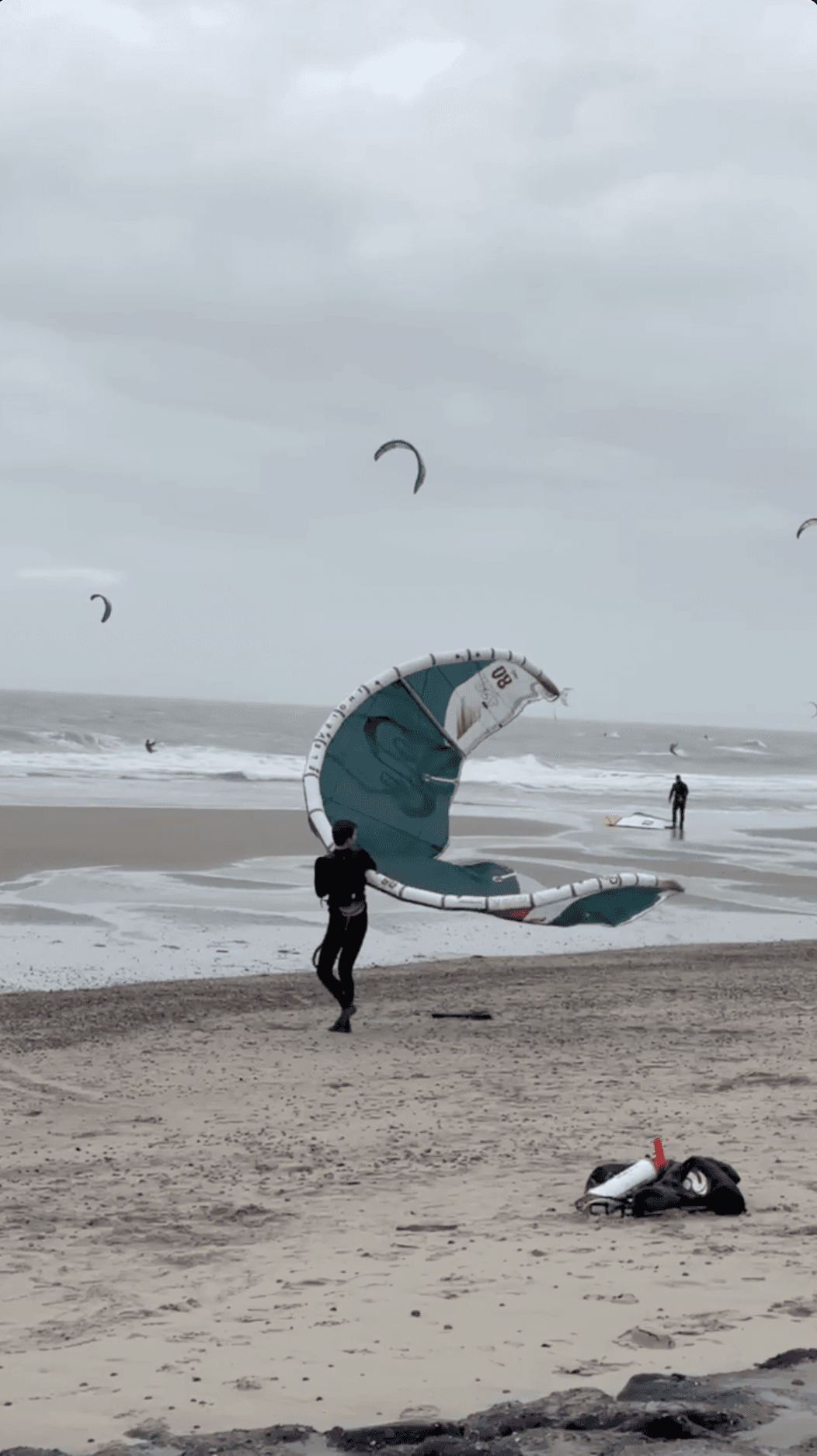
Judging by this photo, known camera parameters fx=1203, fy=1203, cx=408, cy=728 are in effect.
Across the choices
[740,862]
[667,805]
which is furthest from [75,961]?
[667,805]

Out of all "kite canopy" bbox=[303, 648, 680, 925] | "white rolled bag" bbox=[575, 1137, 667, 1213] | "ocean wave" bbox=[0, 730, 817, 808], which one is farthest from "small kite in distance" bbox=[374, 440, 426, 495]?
"ocean wave" bbox=[0, 730, 817, 808]

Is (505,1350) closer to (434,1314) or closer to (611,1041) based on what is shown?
(434,1314)

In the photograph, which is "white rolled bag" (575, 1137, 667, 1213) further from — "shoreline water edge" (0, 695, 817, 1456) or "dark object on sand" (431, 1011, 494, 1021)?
"dark object on sand" (431, 1011, 494, 1021)

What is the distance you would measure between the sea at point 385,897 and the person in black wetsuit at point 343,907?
2732mm

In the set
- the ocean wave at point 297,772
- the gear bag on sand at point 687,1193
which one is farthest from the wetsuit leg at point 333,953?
the ocean wave at point 297,772

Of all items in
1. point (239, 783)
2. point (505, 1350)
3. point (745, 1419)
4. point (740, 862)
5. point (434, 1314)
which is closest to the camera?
point (745, 1419)

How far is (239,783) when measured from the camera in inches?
1481

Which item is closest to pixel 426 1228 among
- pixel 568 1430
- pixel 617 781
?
pixel 568 1430

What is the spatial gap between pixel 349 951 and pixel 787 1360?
17.4ft

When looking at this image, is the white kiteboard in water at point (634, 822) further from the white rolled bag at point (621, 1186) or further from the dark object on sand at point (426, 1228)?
the dark object on sand at point (426, 1228)

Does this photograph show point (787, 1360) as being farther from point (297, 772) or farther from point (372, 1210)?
point (297, 772)

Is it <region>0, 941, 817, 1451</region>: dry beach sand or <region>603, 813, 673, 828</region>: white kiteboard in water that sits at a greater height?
<region>603, 813, 673, 828</region>: white kiteboard in water

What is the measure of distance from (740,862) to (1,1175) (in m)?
16.7

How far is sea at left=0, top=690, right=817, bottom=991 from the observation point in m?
11.9
